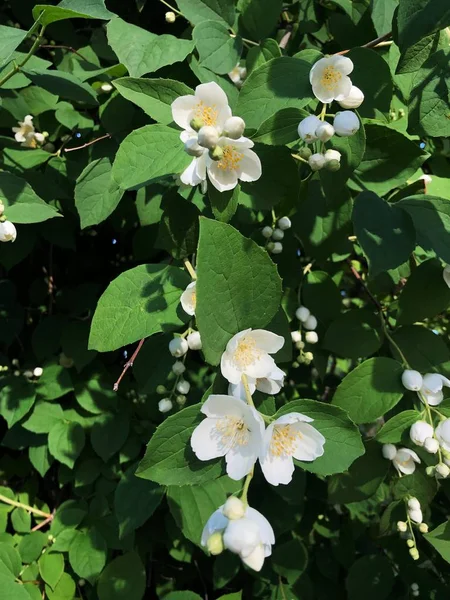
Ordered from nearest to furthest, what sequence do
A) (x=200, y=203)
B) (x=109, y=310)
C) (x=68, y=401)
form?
(x=109, y=310) < (x=200, y=203) < (x=68, y=401)

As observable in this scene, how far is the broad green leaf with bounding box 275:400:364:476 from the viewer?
3.09ft

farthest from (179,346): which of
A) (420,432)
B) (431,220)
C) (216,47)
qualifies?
(216,47)

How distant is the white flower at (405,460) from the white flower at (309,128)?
832mm

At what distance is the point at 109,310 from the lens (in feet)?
3.68

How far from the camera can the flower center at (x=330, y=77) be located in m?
1.09

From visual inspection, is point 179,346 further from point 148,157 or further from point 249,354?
point 148,157

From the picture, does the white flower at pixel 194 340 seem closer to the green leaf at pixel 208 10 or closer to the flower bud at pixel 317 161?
the flower bud at pixel 317 161

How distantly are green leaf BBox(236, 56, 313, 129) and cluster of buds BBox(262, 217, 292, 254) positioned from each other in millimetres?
327

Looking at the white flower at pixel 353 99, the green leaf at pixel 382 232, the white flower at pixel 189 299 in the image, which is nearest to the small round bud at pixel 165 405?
the white flower at pixel 189 299

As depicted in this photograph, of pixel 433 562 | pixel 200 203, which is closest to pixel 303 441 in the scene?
pixel 200 203

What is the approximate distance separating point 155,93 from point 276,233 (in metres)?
0.51

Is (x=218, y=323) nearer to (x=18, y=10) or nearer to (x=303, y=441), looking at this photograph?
(x=303, y=441)

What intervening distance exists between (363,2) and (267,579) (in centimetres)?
200

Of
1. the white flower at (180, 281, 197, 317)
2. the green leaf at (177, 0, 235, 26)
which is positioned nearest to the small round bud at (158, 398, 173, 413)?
the white flower at (180, 281, 197, 317)
